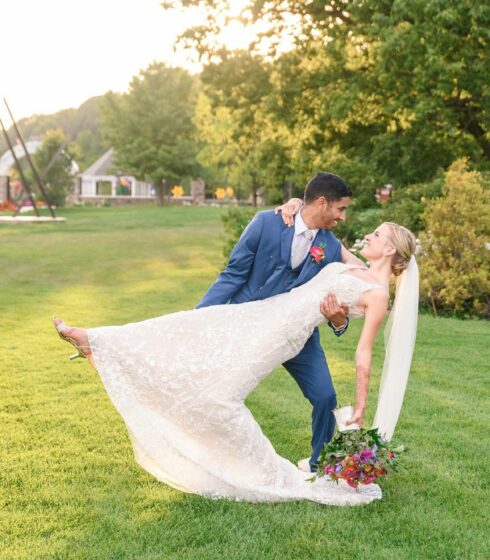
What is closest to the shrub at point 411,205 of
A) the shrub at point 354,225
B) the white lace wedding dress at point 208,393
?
the shrub at point 354,225

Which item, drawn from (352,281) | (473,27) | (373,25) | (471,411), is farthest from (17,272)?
(352,281)

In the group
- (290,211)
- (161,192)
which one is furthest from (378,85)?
(161,192)

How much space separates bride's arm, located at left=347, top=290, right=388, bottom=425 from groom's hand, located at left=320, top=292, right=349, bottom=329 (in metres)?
0.16

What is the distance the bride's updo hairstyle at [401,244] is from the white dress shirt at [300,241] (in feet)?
1.87

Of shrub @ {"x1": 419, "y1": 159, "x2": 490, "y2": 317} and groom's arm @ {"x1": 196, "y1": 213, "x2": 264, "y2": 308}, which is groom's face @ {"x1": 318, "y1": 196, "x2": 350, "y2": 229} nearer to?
groom's arm @ {"x1": 196, "y1": 213, "x2": 264, "y2": 308}

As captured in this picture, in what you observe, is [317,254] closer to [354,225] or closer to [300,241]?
[300,241]

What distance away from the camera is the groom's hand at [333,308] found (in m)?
5.14

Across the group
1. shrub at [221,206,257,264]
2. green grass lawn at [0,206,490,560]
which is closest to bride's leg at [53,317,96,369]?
green grass lawn at [0,206,490,560]

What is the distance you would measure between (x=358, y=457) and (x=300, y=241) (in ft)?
5.22

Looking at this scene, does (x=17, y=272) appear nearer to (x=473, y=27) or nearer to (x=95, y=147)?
(x=473, y=27)

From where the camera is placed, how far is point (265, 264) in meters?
5.48

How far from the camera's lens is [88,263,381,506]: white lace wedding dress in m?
5.07

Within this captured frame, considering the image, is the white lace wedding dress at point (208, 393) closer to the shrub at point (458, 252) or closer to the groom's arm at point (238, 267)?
the groom's arm at point (238, 267)

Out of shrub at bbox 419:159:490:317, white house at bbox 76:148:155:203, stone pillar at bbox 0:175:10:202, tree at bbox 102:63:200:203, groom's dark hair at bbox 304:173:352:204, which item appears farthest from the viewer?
white house at bbox 76:148:155:203
